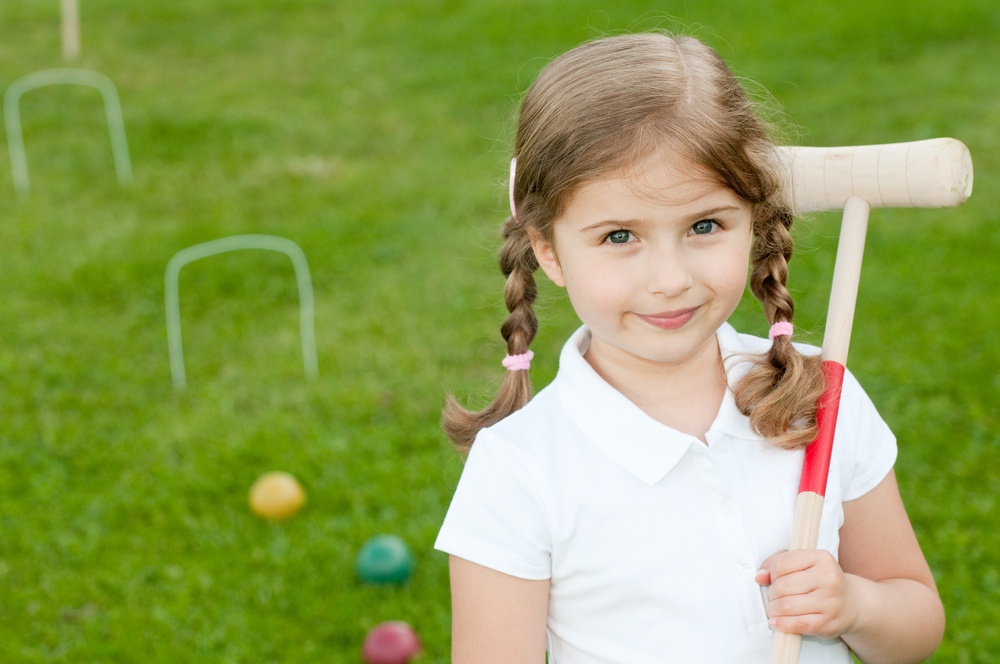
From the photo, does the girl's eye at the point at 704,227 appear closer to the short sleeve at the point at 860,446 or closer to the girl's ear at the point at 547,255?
the girl's ear at the point at 547,255

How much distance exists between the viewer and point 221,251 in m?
5.01

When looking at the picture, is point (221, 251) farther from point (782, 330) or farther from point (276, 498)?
point (782, 330)

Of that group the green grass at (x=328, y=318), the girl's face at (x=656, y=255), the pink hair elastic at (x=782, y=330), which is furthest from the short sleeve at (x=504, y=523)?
the green grass at (x=328, y=318)

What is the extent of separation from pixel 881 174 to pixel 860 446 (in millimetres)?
397

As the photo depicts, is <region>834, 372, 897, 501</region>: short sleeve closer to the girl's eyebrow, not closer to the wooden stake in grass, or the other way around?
the girl's eyebrow

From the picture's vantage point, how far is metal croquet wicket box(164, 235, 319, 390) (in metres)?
4.55

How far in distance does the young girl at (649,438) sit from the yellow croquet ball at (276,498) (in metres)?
2.07

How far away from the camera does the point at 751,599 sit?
5.23 feet

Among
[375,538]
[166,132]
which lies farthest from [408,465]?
[166,132]

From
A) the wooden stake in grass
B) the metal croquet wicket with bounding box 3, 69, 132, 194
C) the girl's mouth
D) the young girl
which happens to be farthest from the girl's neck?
the wooden stake in grass

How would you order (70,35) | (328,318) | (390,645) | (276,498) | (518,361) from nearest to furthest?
(518,361) < (390,645) < (276,498) < (328,318) < (70,35)

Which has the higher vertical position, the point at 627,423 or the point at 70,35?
the point at 627,423

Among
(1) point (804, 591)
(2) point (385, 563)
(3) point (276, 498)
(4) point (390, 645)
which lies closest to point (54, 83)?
(3) point (276, 498)

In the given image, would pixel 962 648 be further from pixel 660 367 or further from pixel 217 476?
pixel 217 476
